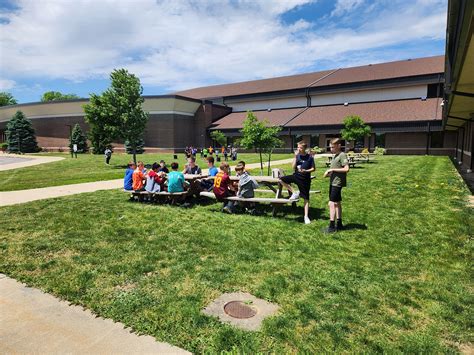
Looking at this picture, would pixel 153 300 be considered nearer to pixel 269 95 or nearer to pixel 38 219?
pixel 38 219

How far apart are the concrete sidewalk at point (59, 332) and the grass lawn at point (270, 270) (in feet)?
0.45

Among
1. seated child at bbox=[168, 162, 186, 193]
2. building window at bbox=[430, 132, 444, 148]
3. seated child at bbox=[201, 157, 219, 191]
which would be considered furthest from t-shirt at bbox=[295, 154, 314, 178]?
building window at bbox=[430, 132, 444, 148]

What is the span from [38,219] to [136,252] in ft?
12.8

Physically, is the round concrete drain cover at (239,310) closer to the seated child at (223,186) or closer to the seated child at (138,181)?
the seated child at (223,186)

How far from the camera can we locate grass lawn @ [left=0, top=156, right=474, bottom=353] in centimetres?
324

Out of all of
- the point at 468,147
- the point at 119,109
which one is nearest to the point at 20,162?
the point at 119,109

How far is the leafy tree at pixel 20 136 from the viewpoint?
168 ft

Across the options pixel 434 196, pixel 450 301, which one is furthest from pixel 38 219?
pixel 434 196

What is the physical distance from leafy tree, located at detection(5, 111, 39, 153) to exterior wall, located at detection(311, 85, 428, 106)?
152 ft

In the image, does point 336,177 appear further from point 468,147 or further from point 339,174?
point 468,147

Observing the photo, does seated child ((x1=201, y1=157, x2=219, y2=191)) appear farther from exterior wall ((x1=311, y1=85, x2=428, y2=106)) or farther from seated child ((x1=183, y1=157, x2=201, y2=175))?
exterior wall ((x1=311, y1=85, x2=428, y2=106))

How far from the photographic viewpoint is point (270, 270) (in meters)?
4.77

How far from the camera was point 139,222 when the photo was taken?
7.52 meters

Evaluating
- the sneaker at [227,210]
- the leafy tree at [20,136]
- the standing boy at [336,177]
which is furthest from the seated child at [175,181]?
the leafy tree at [20,136]
